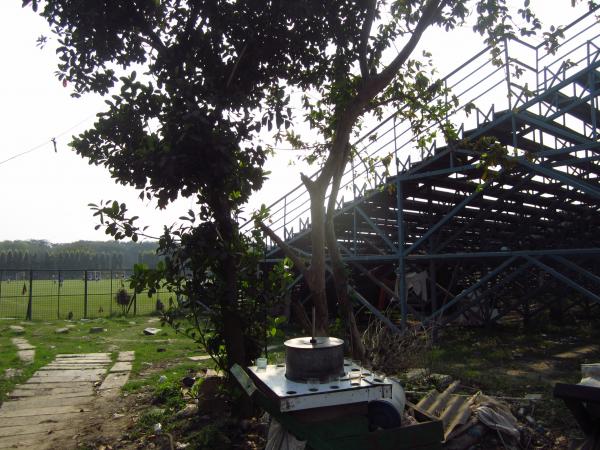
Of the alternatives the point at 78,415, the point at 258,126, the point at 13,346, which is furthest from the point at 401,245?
the point at 13,346

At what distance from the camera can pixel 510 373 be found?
8766mm

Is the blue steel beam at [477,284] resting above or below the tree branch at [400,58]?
below

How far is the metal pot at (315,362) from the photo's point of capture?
290cm

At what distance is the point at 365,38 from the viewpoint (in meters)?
6.11

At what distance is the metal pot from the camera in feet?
9.52

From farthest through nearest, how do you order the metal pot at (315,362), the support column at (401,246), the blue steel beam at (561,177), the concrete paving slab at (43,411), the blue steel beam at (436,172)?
the support column at (401,246), the blue steel beam at (436,172), the blue steel beam at (561,177), the concrete paving slab at (43,411), the metal pot at (315,362)

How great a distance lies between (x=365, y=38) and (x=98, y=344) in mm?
10926

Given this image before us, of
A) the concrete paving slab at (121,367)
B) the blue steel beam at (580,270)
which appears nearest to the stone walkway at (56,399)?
the concrete paving slab at (121,367)

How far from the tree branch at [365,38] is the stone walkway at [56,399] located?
5840mm

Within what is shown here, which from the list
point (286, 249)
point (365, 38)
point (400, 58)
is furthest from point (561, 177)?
point (286, 249)

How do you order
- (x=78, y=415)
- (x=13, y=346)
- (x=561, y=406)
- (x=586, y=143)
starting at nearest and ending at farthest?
(x=561, y=406)
(x=78, y=415)
(x=586, y=143)
(x=13, y=346)

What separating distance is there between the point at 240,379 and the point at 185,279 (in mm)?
2859

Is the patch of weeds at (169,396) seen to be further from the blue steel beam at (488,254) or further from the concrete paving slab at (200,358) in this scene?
the blue steel beam at (488,254)

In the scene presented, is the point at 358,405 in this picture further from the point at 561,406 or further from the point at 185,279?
the point at 561,406
